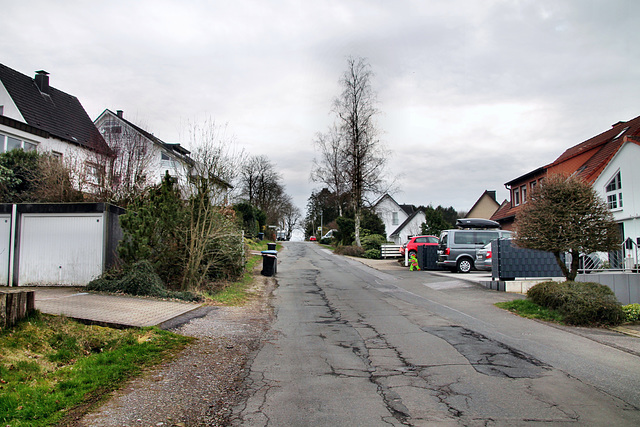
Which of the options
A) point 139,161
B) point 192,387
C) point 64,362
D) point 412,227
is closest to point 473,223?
point 139,161

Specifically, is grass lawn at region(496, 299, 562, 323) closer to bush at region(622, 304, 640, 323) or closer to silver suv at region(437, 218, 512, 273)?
bush at region(622, 304, 640, 323)

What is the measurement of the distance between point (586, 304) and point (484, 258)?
1128cm

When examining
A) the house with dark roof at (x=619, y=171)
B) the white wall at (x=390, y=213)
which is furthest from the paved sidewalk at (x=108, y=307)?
the white wall at (x=390, y=213)

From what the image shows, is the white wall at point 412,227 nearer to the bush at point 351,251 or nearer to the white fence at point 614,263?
the bush at point 351,251

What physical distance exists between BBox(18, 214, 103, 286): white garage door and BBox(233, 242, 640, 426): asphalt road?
236 inches

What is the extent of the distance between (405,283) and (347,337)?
10.5 metres

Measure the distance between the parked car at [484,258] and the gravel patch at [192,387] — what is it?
Answer: 14.6m

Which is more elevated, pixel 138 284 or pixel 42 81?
pixel 42 81

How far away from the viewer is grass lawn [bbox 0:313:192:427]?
4.49m

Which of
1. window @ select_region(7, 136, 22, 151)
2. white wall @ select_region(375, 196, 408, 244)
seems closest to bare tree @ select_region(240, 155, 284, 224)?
white wall @ select_region(375, 196, 408, 244)

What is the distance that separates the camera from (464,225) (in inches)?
941

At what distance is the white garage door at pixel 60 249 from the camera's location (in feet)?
43.3

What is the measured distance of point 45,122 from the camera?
2617cm

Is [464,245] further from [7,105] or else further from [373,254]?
[7,105]
